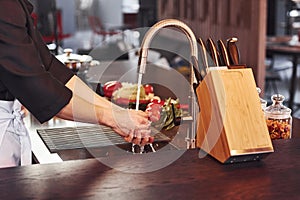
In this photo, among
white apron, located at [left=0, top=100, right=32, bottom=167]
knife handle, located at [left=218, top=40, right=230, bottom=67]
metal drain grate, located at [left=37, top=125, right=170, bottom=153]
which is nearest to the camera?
knife handle, located at [left=218, top=40, right=230, bottom=67]

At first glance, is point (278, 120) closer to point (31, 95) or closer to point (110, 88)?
point (31, 95)

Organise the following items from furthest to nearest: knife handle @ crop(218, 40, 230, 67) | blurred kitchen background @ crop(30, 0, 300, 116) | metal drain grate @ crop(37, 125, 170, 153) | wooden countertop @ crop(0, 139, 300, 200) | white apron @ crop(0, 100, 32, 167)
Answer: blurred kitchen background @ crop(30, 0, 300, 116), metal drain grate @ crop(37, 125, 170, 153), white apron @ crop(0, 100, 32, 167), knife handle @ crop(218, 40, 230, 67), wooden countertop @ crop(0, 139, 300, 200)

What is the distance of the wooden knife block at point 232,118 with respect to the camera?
3.95ft

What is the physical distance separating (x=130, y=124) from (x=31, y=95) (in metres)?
0.28

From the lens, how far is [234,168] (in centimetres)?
121

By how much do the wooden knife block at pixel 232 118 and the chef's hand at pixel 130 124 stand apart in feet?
0.61

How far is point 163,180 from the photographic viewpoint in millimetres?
1145

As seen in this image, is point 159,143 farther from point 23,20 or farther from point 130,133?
point 23,20

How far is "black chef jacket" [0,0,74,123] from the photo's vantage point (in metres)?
1.24

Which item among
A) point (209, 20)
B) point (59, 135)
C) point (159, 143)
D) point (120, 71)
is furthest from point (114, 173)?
point (209, 20)

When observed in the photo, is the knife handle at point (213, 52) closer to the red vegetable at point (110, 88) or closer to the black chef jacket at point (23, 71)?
the black chef jacket at point (23, 71)

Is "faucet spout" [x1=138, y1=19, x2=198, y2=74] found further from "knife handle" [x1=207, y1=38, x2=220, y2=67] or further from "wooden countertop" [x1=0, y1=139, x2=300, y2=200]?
"wooden countertop" [x1=0, y1=139, x2=300, y2=200]

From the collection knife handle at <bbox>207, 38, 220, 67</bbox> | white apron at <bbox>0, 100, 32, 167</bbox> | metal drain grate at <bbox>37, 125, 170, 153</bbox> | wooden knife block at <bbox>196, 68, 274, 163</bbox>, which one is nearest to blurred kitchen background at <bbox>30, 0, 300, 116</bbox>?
metal drain grate at <bbox>37, 125, 170, 153</bbox>

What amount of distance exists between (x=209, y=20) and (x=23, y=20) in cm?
482
